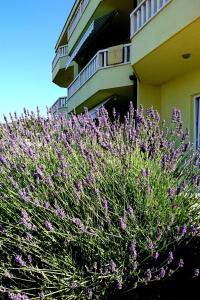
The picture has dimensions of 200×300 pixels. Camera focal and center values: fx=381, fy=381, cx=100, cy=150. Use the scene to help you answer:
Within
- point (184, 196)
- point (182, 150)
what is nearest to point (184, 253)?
point (184, 196)

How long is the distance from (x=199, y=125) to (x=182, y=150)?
7.10 m

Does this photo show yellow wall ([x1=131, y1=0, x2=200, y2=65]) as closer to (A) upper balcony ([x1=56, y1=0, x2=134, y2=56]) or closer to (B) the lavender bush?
(B) the lavender bush

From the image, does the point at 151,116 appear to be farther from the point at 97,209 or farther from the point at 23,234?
the point at 23,234

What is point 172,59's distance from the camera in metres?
10.1

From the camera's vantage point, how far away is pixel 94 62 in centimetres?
1598

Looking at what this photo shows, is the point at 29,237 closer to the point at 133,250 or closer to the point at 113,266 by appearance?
the point at 113,266

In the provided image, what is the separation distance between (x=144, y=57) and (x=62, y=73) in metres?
21.6

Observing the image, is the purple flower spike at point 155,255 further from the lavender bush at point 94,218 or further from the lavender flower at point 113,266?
the lavender flower at point 113,266

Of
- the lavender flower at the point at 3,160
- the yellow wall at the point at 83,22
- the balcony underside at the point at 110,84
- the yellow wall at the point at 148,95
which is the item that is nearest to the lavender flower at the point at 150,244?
the lavender flower at the point at 3,160

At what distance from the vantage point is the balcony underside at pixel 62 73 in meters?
29.5

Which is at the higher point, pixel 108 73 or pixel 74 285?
pixel 108 73

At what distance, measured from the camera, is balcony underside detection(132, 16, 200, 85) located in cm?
821

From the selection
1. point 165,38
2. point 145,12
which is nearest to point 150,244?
point 165,38

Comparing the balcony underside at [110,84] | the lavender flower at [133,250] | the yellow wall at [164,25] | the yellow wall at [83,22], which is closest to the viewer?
the lavender flower at [133,250]
